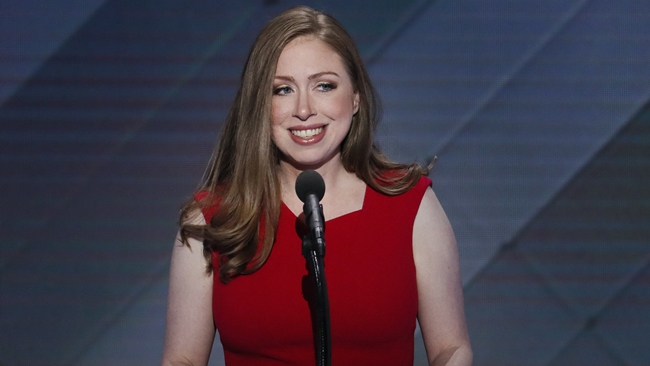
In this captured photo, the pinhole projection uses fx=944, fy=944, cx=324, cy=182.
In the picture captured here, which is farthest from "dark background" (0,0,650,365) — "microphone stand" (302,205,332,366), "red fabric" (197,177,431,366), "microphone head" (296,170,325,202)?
"microphone stand" (302,205,332,366)

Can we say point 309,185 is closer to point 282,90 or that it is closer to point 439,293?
point 282,90

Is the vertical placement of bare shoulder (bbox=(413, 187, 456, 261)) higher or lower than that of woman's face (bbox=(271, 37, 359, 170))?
lower

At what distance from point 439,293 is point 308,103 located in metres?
0.55

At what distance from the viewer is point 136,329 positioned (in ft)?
12.8

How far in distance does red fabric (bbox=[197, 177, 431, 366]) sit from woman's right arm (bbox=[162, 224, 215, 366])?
0.11ft

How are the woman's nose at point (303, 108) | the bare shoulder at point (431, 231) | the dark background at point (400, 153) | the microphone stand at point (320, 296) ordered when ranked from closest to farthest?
the microphone stand at point (320, 296) < the woman's nose at point (303, 108) < the bare shoulder at point (431, 231) < the dark background at point (400, 153)

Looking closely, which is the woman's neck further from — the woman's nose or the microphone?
the microphone

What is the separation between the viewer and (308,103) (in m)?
2.19

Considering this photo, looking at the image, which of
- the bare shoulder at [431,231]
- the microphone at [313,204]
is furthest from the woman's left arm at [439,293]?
the microphone at [313,204]

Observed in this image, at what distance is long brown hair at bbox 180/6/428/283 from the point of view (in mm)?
2238

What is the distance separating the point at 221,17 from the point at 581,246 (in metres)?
1.75

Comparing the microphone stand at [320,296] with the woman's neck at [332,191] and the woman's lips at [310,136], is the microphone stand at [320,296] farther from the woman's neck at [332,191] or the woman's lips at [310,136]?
the woman's neck at [332,191]

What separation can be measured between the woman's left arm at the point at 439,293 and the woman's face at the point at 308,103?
318 millimetres

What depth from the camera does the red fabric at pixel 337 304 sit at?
221cm
